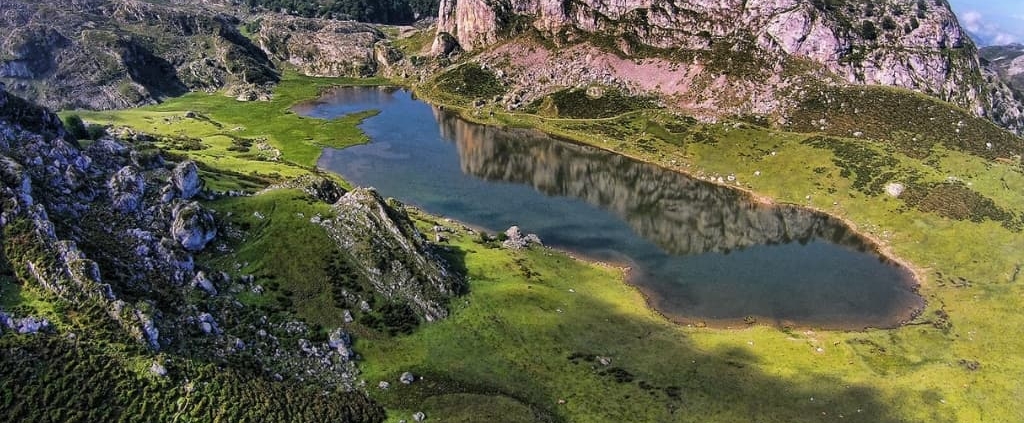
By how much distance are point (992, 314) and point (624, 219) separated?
64.4m

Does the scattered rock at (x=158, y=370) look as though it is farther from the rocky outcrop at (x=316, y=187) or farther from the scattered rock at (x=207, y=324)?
the rocky outcrop at (x=316, y=187)

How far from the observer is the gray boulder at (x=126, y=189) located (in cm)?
6931

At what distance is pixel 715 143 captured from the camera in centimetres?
17225

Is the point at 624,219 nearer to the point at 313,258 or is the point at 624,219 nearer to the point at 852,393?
the point at 852,393

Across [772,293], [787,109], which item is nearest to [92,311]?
[772,293]

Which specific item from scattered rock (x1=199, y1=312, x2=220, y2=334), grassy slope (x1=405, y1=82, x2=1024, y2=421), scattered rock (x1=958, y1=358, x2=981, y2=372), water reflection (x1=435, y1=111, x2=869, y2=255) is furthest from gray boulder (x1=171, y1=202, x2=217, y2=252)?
scattered rock (x1=958, y1=358, x2=981, y2=372)

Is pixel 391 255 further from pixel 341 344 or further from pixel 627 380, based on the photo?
pixel 627 380

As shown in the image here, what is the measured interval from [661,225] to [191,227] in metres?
90.9

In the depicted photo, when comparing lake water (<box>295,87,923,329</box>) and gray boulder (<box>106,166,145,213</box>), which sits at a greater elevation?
gray boulder (<box>106,166,145,213</box>)

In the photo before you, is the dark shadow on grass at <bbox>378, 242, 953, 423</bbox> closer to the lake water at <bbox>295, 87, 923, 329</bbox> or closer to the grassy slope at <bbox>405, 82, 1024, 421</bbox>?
the grassy slope at <bbox>405, 82, 1024, 421</bbox>

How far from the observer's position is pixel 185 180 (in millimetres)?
76062

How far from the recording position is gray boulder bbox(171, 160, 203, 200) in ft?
247

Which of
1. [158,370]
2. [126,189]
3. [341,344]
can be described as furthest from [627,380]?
[126,189]

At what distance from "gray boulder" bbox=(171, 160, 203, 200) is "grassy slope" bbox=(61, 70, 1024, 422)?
442 inches
